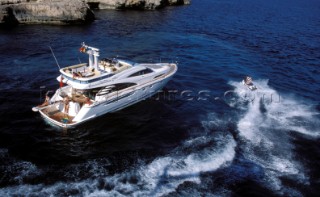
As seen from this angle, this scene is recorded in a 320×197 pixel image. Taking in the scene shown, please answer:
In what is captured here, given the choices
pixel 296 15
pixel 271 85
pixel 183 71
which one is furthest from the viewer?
pixel 296 15

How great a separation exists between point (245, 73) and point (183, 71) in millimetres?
8594

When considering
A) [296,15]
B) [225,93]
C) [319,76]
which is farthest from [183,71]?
[296,15]

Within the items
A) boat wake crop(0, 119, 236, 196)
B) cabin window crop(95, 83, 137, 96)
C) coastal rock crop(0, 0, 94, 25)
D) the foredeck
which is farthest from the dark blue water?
coastal rock crop(0, 0, 94, 25)

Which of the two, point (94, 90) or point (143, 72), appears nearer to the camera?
point (94, 90)

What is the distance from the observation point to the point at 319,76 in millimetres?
42875

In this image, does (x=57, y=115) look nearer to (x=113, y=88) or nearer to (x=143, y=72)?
(x=113, y=88)

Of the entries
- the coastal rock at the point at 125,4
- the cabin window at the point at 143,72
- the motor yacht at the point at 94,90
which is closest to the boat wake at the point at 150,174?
the motor yacht at the point at 94,90

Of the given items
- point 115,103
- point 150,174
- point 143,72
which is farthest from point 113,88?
point 150,174

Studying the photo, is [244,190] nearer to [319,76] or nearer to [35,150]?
[35,150]

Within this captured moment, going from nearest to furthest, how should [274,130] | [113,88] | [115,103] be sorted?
[274,130] < [113,88] < [115,103]

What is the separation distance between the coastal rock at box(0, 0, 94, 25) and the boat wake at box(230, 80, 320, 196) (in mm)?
A: 39987

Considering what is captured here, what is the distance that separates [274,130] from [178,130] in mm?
9038

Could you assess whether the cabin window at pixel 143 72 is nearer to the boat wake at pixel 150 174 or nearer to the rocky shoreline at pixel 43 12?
the boat wake at pixel 150 174

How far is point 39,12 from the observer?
6128cm
